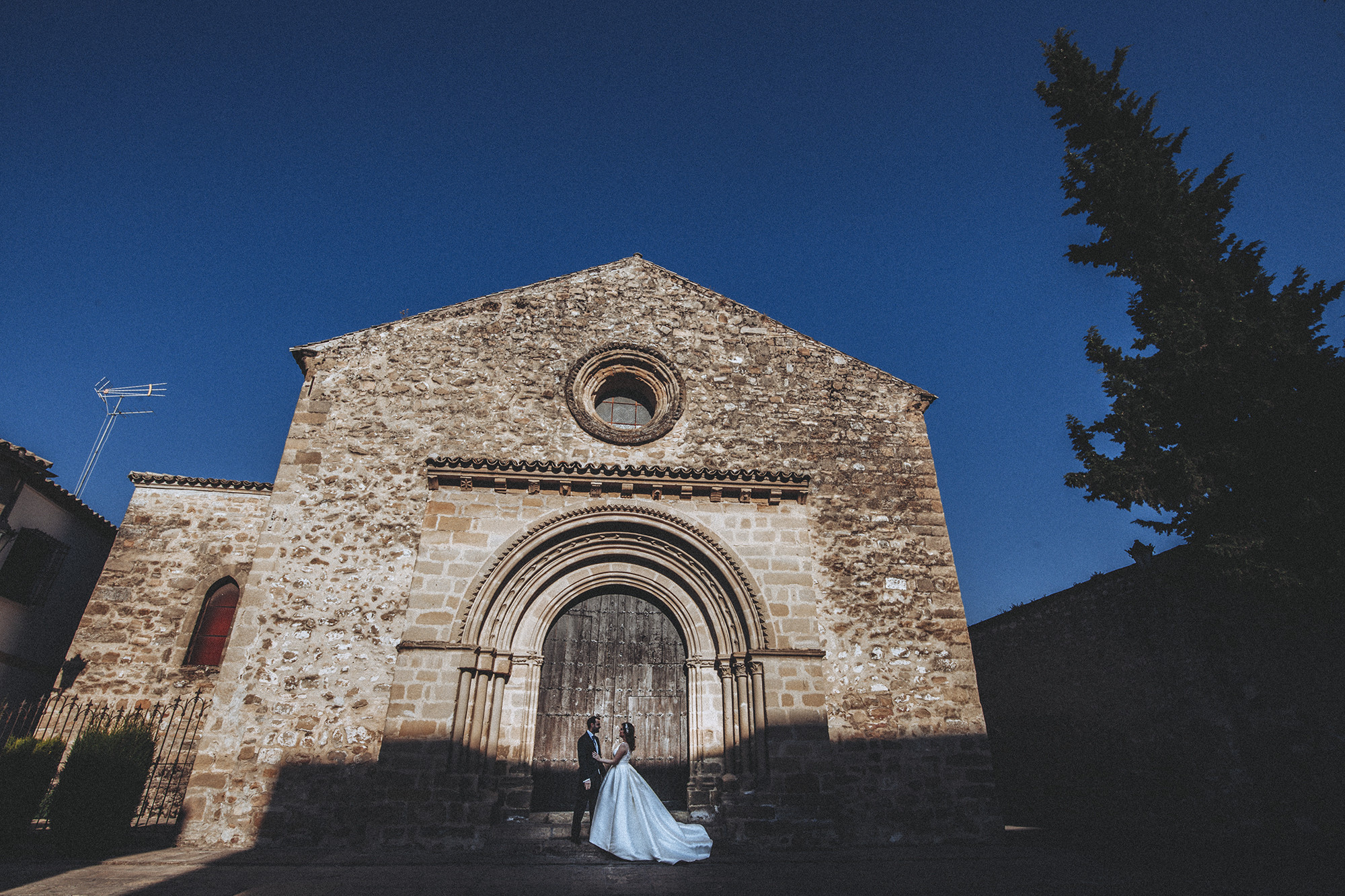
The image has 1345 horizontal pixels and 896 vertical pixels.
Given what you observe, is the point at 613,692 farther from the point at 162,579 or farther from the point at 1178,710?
the point at 162,579

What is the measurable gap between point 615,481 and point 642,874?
4393 millimetres

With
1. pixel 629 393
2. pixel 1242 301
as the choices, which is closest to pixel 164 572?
pixel 629 393

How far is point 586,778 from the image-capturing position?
6777 mm

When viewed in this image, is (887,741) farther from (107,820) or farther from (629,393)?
(107,820)

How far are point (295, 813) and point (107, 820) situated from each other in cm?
174

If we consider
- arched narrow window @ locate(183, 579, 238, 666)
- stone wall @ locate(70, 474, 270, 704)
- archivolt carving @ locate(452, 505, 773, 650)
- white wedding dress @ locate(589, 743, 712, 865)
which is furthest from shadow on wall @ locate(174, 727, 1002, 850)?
stone wall @ locate(70, 474, 270, 704)

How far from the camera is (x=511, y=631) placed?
25.7 feet

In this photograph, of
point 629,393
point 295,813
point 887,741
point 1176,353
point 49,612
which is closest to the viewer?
point 295,813

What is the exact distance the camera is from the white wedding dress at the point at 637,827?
6.41 metres

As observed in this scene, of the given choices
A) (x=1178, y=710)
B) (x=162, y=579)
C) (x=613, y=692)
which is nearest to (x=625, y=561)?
(x=613, y=692)

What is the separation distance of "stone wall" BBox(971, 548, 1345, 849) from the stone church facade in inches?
119

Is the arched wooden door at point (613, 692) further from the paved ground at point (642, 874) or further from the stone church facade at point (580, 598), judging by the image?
the paved ground at point (642, 874)

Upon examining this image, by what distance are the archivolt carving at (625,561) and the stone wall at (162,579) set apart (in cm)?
520

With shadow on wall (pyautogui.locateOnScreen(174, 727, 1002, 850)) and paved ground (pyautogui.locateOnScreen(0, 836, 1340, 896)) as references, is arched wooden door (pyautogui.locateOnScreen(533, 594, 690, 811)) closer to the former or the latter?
shadow on wall (pyautogui.locateOnScreen(174, 727, 1002, 850))
